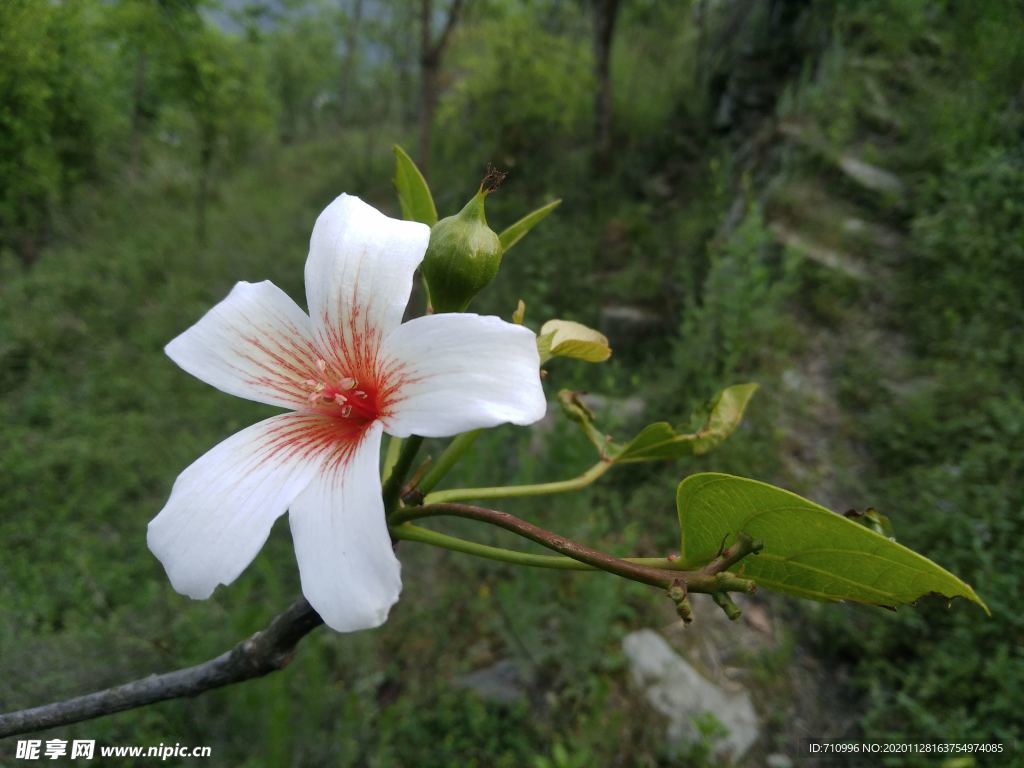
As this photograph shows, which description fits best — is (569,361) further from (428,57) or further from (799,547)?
(799,547)

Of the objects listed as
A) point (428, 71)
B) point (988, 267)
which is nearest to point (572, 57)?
point (428, 71)

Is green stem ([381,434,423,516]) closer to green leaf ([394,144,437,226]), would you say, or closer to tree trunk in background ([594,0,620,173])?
green leaf ([394,144,437,226])

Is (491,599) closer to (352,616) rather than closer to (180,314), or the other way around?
(352,616)

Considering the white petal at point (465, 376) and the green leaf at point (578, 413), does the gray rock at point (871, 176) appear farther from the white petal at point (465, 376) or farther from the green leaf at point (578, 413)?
the white petal at point (465, 376)

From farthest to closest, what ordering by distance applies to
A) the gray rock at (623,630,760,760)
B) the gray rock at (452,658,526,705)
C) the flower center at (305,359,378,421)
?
the gray rock at (452,658,526,705)
the gray rock at (623,630,760,760)
the flower center at (305,359,378,421)

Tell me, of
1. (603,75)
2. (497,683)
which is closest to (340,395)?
(497,683)

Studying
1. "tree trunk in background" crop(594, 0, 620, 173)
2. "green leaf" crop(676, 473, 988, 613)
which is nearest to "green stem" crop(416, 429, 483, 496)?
"green leaf" crop(676, 473, 988, 613)
